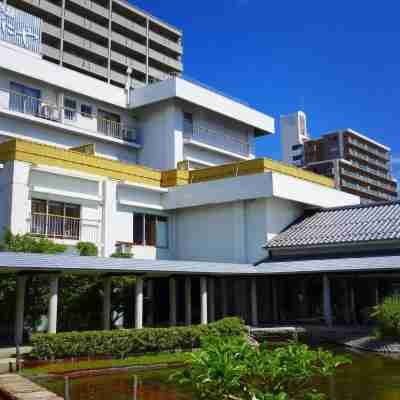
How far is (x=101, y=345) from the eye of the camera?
18172mm

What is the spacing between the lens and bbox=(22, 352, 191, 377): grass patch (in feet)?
51.0

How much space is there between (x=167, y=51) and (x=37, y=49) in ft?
119

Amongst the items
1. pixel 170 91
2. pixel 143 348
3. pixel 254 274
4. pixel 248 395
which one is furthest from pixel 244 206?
pixel 248 395

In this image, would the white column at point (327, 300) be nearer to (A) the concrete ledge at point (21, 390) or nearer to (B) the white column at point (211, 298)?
(B) the white column at point (211, 298)

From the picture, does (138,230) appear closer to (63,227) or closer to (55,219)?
(63,227)

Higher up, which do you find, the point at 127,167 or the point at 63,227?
the point at 127,167

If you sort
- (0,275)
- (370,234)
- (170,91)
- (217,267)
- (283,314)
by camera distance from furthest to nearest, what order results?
(170,91), (283,314), (370,234), (217,267), (0,275)

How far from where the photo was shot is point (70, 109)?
3281cm

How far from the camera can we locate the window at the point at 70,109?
108ft

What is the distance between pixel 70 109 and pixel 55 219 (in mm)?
9273

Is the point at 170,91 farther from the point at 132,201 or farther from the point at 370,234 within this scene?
the point at 370,234

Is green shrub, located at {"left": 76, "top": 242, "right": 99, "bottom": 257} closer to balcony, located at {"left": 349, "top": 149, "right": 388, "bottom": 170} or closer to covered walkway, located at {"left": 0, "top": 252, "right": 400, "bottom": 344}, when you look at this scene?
covered walkway, located at {"left": 0, "top": 252, "right": 400, "bottom": 344}

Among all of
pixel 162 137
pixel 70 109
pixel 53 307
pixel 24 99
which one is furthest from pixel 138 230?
pixel 53 307

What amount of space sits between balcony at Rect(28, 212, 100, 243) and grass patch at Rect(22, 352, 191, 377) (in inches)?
359
